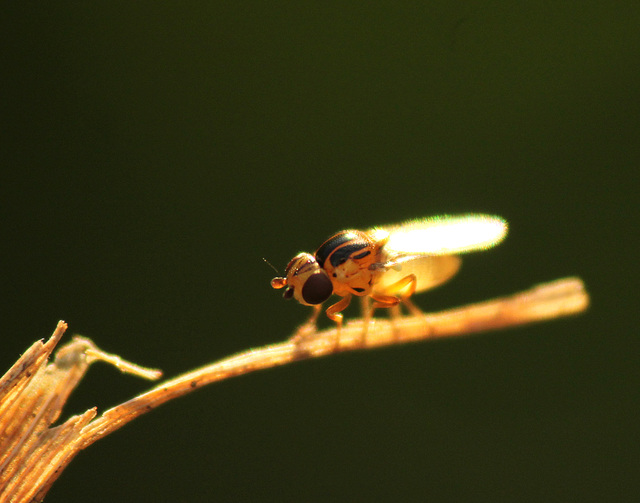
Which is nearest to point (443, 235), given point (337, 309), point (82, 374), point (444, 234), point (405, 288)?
point (444, 234)

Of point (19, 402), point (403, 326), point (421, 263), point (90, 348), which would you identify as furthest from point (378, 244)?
point (19, 402)

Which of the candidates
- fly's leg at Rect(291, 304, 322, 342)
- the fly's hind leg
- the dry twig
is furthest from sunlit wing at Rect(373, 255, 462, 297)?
the dry twig

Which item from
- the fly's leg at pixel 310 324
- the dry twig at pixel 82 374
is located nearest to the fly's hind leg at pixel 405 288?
the fly's leg at pixel 310 324

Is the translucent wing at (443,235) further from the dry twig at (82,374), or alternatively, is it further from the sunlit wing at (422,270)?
the dry twig at (82,374)

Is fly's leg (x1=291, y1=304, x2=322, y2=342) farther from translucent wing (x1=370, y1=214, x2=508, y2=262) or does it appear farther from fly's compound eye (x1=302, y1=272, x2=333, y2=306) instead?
translucent wing (x1=370, y1=214, x2=508, y2=262)

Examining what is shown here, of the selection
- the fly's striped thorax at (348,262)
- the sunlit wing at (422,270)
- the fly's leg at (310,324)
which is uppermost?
the sunlit wing at (422,270)

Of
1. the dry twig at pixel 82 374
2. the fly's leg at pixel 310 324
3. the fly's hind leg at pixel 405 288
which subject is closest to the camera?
the dry twig at pixel 82 374

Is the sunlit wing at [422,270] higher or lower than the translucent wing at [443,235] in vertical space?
lower
